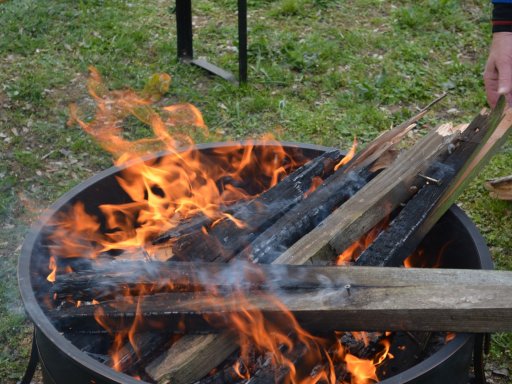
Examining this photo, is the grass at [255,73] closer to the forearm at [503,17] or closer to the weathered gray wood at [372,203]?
the weathered gray wood at [372,203]

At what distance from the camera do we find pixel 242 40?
16.8 feet

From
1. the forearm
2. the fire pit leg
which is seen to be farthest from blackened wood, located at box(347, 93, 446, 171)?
the fire pit leg

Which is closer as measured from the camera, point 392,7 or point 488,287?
point 488,287

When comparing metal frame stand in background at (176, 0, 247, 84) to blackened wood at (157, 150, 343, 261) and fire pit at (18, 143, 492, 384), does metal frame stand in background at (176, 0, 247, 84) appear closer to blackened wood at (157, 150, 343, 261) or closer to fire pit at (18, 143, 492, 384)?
fire pit at (18, 143, 492, 384)

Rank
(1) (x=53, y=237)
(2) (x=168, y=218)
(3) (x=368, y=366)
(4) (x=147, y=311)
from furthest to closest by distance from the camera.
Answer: (2) (x=168, y=218)
(1) (x=53, y=237)
(3) (x=368, y=366)
(4) (x=147, y=311)

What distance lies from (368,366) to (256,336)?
46 centimetres

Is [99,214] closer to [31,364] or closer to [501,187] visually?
[31,364]

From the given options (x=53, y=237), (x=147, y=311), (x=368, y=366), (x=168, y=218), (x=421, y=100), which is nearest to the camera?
(x=147, y=311)

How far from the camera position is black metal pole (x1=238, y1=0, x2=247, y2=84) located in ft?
16.3

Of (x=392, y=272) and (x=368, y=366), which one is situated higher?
(x=392, y=272)

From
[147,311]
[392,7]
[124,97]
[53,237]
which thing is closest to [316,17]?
[392,7]

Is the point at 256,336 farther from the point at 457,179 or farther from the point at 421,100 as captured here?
the point at 421,100

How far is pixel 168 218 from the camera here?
2.76 meters

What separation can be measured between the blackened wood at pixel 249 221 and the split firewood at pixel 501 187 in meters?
1.61
